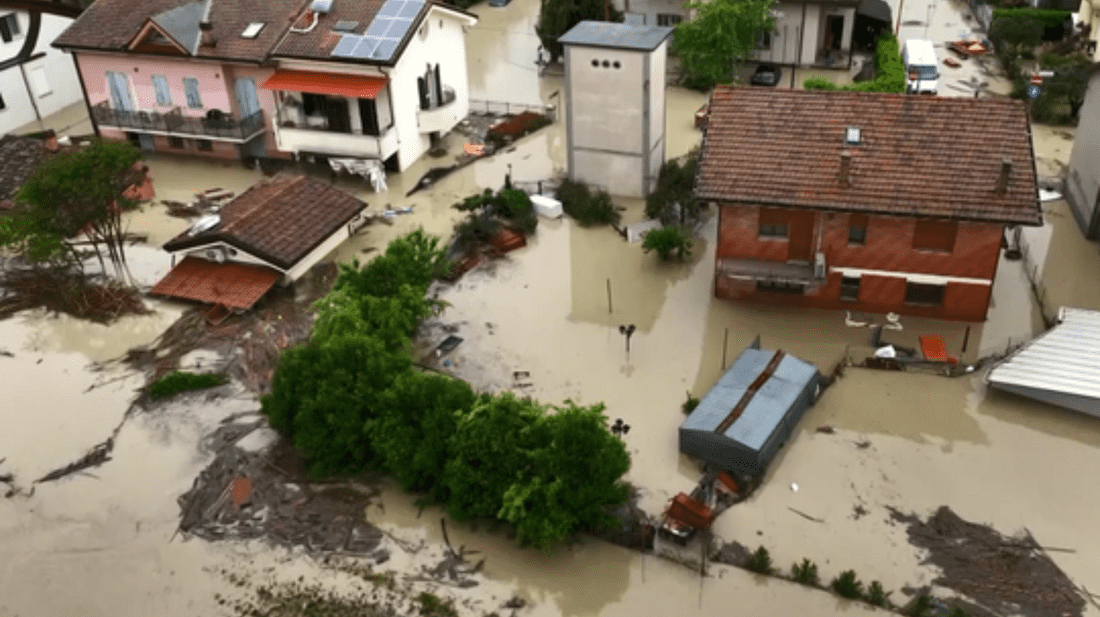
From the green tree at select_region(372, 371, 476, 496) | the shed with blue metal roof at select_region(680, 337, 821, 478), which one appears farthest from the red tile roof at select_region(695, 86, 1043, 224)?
the green tree at select_region(372, 371, 476, 496)

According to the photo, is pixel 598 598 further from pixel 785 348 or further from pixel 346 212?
pixel 346 212

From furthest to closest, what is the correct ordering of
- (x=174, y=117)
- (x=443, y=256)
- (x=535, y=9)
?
(x=535, y=9), (x=174, y=117), (x=443, y=256)

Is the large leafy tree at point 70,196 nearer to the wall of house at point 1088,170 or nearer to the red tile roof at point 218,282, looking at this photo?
the red tile roof at point 218,282

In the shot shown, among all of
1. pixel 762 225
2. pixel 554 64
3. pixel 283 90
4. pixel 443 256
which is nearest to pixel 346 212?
pixel 443 256

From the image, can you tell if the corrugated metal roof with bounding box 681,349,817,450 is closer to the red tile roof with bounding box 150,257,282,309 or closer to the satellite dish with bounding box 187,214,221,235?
the red tile roof with bounding box 150,257,282,309

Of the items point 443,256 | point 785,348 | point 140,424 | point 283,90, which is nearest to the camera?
point 140,424

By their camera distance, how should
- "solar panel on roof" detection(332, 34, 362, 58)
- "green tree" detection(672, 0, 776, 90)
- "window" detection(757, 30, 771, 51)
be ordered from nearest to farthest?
"solar panel on roof" detection(332, 34, 362, 58) < "green tree" detection(672, 0, 776, 90) < "window" detection(757, 30, 771, 51)
